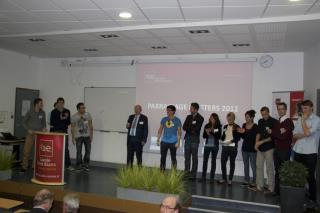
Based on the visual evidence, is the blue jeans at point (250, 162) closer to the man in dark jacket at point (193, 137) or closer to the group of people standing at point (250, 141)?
the group of people standing at point (250, 141)

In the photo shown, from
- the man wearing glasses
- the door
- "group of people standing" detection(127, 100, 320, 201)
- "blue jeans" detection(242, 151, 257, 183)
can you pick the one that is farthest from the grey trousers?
the door

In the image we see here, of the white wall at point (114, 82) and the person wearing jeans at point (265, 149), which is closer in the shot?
the person wearing jeans at point (265, 149)

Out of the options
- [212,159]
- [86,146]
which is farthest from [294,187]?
[86,146]

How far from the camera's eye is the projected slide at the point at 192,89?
7352 millimetres

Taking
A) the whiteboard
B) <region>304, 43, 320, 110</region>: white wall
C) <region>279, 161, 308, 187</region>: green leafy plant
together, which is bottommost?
<region>279, 161, 308, 187</region>: green leafy plant

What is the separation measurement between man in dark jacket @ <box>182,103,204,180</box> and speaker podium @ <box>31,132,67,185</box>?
2.57m

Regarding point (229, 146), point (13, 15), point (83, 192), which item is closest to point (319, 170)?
point (229, 146)

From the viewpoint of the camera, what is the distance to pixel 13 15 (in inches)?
209

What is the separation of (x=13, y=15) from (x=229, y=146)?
4556 mm

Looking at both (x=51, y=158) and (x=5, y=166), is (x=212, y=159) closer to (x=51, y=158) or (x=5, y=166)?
(x=51, y=158)

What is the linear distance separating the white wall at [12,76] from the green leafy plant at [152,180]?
15.2 feet

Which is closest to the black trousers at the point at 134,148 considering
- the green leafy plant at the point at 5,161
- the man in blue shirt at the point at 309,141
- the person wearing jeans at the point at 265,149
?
the green leafy plant at the point at 5,161

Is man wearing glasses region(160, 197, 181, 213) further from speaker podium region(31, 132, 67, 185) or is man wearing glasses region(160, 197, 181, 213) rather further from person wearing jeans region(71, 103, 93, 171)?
person wearing jeans region(71, 103, 93, 171)

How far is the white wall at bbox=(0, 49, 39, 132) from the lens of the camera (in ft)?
26.7
